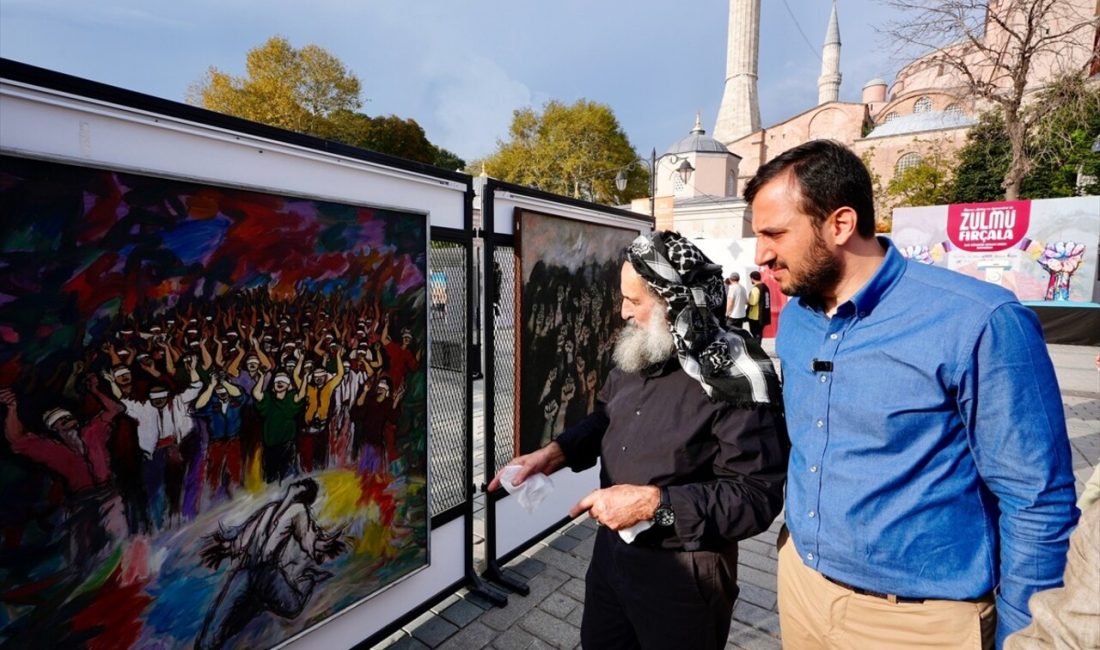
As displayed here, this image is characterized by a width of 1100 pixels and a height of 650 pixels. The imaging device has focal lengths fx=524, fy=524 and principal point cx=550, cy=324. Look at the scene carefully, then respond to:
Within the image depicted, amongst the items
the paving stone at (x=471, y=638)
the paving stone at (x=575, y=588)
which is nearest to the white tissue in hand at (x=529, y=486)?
the paving stone at (x=471, y=638)

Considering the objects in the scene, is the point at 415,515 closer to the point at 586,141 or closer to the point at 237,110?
the point at 237,110

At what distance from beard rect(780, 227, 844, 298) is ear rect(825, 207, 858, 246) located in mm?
37

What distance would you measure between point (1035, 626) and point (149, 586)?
2511 millimetres

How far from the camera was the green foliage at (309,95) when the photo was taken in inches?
1276

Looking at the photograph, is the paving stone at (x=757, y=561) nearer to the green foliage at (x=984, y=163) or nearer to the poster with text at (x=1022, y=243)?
the poster with text at (x=1022, y=243)

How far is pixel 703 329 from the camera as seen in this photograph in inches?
68.8

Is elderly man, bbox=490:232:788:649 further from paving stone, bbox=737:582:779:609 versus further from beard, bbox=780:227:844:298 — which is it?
paving stone, bbox=737:582:779:609

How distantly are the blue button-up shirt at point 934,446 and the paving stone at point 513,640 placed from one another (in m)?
1.84

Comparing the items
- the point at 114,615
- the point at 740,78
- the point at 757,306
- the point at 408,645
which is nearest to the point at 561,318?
the point at 408,645

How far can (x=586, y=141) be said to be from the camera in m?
40.2

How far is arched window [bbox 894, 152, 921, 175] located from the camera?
3731 centimetres

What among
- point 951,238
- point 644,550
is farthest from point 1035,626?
point 951,238

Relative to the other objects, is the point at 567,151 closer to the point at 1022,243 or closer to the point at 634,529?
the point at 1022,243

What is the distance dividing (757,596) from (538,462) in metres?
2.24
